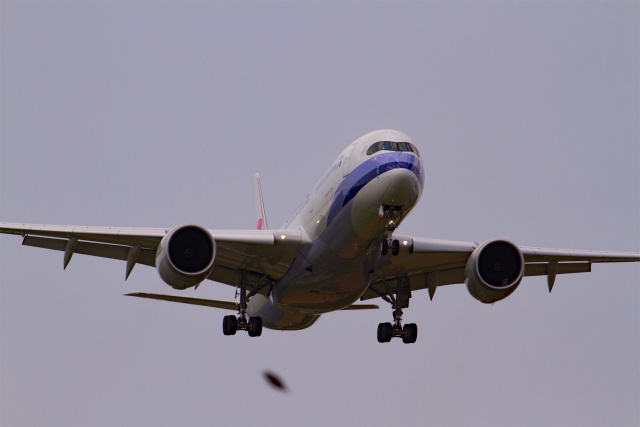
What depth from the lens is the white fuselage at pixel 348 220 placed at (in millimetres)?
26766

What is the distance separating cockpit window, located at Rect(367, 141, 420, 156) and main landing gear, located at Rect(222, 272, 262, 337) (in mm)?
7138

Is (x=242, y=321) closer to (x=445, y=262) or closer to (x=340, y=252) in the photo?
(x=340, y=252)

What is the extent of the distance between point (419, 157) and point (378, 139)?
1.23m

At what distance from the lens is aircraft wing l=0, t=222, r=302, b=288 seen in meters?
29.2

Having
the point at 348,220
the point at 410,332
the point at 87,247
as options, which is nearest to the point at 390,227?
the point at 348,220

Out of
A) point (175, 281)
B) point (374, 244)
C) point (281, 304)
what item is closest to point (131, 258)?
point (175, 281)

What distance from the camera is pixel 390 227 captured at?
2714 cm

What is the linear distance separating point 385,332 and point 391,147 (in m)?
8.46

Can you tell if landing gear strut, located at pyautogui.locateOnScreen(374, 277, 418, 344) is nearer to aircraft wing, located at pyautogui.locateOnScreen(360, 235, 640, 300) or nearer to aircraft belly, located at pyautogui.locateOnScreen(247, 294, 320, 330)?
aircraft wing, located at pyautogui.locateOnScreen(360, 235, 640, 300)

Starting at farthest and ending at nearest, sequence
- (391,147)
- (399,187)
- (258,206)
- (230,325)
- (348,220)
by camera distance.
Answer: (258,206) → (230,325) → (348,220) → (391,147) → (399,187)

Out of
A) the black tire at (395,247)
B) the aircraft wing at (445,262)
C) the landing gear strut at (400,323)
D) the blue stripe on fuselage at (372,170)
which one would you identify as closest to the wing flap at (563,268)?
the aircraft wing at (445,262)

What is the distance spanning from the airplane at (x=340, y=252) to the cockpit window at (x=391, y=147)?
0.03m

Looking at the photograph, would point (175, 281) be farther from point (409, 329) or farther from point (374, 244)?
point (409, 329)

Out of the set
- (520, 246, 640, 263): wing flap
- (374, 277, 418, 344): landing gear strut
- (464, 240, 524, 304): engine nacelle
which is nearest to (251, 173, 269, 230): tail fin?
(374, 277, 418, 344): landing gear strut
